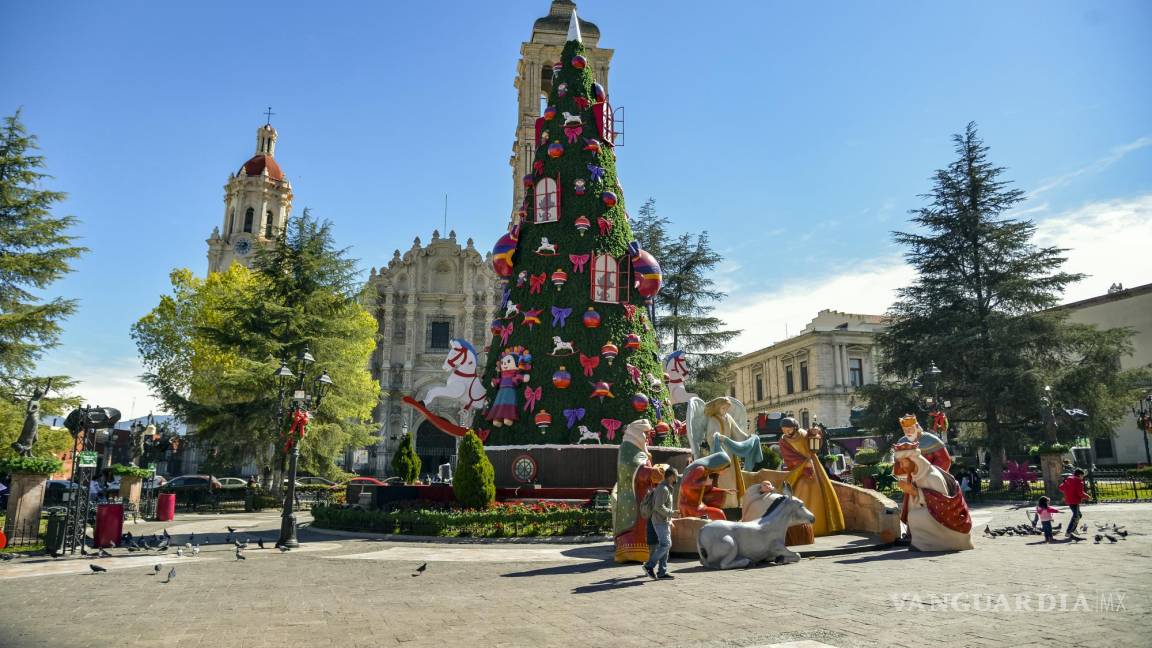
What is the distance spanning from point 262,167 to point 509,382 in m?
50.4

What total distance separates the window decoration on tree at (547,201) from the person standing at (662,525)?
35.1 ft

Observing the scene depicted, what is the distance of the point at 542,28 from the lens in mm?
46781

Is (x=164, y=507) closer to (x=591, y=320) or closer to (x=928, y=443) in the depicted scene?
(x=591, y=320)

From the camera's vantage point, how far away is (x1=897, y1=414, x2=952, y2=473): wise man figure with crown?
12.4m

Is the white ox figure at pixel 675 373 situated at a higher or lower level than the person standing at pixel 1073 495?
higher

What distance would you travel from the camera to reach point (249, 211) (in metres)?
57.3

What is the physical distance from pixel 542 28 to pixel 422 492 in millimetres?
38613

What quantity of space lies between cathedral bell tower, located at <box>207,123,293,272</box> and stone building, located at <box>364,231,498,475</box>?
1303 cm

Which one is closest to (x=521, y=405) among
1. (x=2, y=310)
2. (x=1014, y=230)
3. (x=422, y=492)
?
(x=422, y=492)

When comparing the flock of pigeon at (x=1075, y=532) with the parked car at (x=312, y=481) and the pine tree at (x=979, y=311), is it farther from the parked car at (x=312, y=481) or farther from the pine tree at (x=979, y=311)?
the parked car at (x=312, y=481)

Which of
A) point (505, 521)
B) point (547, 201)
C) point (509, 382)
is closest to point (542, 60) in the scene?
point (547, 201)

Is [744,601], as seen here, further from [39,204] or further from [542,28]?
[542,28]

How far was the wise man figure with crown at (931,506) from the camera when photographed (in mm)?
11648

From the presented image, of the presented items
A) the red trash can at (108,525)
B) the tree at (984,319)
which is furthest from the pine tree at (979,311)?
the red trash can at (108,525)
